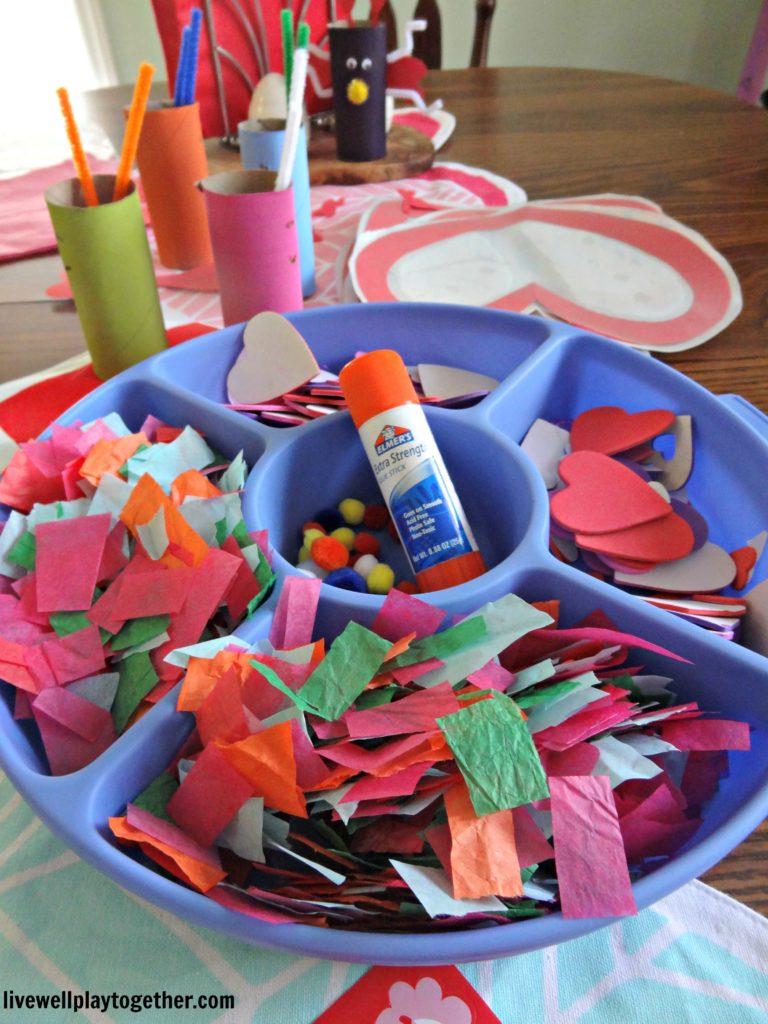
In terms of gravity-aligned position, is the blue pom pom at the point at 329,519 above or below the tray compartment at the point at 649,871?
below

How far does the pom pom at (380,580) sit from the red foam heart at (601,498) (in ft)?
0.43

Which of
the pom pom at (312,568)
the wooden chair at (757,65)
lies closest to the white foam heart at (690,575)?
the pom pom at (312,568)

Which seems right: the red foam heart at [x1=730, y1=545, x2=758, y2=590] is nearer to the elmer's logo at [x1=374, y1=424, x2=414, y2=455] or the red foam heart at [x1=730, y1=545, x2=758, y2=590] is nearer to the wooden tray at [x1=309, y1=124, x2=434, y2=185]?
the elmer's logo at [x1=374, y1=424, x2=414, y2=455]

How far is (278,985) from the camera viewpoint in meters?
0.36

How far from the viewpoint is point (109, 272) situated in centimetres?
67

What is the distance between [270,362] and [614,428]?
30 centimetres

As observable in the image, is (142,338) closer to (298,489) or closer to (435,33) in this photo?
(298,489)

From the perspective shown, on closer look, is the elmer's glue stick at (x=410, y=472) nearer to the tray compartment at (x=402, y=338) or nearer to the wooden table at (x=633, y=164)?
the tray compartment at (x=402, y=338)

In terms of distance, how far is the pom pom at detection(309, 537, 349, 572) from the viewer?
1.84ft

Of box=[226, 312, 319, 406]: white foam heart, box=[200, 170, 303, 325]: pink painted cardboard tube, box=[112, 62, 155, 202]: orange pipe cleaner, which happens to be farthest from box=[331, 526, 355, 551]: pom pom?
box=[112, 62, 155, 202]: orange pipe cleaner

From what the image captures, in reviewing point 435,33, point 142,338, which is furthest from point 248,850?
point 435,33

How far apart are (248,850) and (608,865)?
17cm

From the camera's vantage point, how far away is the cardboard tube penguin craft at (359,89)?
0.97m

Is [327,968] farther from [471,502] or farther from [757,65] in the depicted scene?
[757,65]
